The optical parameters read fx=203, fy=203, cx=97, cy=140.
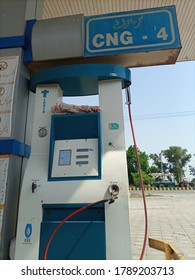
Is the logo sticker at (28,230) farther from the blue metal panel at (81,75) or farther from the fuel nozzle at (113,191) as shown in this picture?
the blue metal panel at (81,75)

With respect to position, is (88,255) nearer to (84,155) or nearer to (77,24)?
(84,155)

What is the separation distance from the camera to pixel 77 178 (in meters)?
1.29

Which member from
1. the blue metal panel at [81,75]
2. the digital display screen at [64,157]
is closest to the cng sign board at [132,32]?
the blue metal panel at [81,75]

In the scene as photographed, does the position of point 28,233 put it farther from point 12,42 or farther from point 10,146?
point 12,42

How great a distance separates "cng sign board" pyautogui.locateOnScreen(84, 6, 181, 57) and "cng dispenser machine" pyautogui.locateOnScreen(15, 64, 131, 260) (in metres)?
0.21

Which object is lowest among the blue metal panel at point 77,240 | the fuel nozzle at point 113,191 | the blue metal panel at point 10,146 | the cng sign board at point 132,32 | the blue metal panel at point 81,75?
the blue metal panel at point 77,240

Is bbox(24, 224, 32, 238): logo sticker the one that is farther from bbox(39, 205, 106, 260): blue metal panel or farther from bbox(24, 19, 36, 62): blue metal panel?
bbox(24, 19, 36, 62): blue metal panel

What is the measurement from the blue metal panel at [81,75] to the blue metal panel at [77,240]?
901 millimetres

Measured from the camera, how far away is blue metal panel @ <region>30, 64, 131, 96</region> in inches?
57.3

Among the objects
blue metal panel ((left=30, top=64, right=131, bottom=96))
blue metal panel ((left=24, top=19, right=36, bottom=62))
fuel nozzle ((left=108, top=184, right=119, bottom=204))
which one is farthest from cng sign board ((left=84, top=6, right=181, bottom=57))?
fuel nozzle ((left=108, top=184, right=119, bottom=204))

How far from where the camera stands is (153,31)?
1.54 metres

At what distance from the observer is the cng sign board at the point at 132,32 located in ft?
4.96
